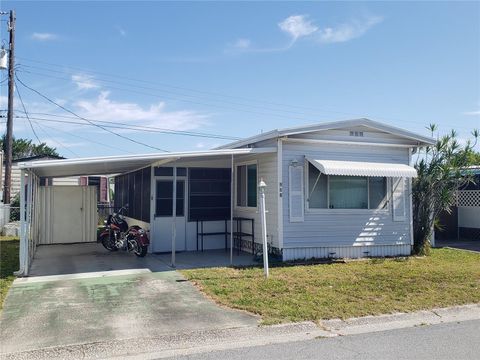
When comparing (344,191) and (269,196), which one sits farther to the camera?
(344,191)

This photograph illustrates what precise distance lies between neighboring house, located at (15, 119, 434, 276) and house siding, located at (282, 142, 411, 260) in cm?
2

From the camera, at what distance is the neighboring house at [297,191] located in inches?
385

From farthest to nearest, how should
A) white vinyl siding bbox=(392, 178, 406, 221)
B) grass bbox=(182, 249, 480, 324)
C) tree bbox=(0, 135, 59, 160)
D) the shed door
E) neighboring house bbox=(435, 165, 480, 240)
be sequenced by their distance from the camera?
tree bbox=(0, 135, 59, 160)
neighboring house bbox=(435, 165, 480, 240)
the shed door
white vinyl siding bbox=(392, 178, 406, 221)
grass bbox=(182, 249, 480, 324)

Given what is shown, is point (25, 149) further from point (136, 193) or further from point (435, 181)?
point (435, 181)

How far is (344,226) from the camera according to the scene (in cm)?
1033

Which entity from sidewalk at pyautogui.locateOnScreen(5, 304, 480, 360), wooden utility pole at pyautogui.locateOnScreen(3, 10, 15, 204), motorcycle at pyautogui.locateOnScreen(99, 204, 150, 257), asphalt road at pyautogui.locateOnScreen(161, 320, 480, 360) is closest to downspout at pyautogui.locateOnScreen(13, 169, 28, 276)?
motorcycle at pyautogui.locateOnScreen(99, 204, 150, 257)

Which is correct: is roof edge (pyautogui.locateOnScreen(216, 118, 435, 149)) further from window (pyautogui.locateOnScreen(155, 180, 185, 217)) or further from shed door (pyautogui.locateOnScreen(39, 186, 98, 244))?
shed door (pyautogui.locateOnScreen(39, 186, 98, 244))

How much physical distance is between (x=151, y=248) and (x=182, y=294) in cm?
465

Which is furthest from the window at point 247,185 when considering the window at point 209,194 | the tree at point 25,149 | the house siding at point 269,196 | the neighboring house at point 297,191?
the tree at point 25,149

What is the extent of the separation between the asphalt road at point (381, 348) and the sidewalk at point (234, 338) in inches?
7.0

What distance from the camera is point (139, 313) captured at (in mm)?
5977

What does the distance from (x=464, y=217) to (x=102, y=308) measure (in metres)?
13.8

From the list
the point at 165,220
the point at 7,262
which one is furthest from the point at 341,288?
the point at 7,262

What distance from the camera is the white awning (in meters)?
9.47
